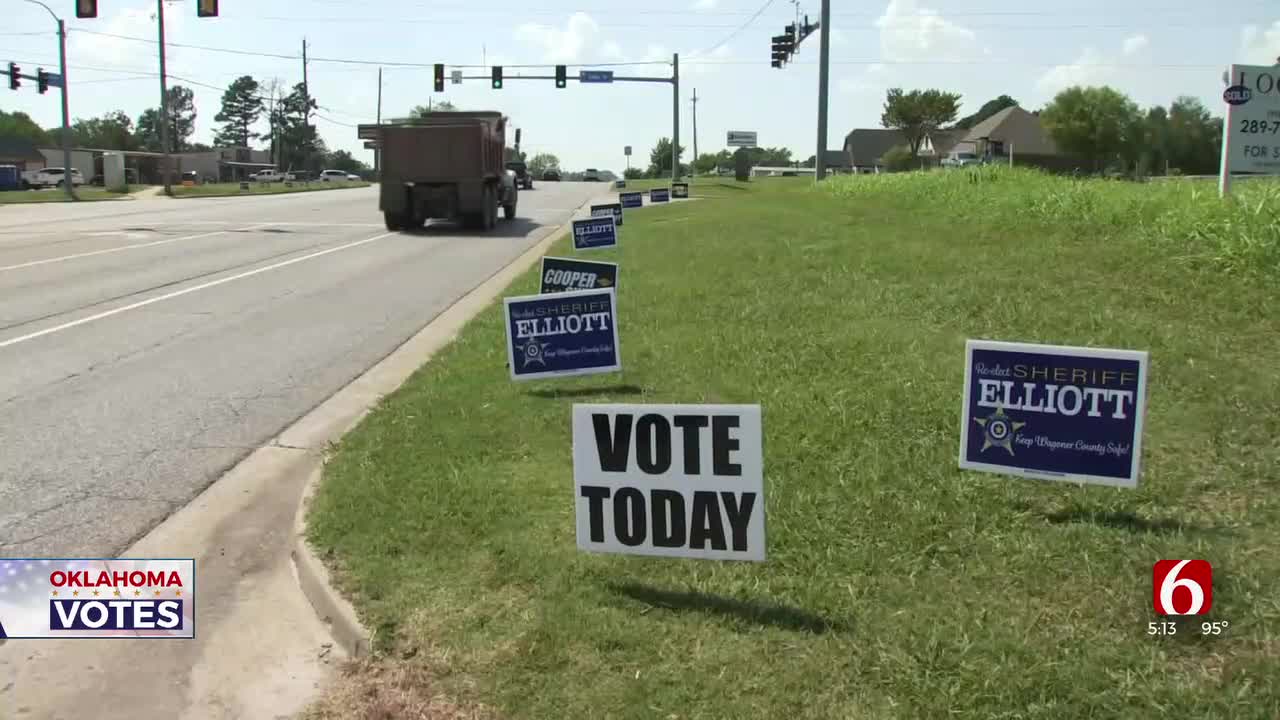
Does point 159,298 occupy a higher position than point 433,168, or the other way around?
point 433,168

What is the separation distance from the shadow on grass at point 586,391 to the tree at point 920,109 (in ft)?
212

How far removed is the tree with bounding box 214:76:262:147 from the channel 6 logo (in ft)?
559

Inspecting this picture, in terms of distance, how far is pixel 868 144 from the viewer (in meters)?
92.4

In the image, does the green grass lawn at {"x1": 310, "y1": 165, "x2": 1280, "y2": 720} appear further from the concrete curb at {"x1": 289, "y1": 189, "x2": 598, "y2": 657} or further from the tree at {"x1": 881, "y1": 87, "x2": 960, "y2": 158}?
the tree at {"x1": 881, "y1": 87, "x2": 960, "y2": 158}

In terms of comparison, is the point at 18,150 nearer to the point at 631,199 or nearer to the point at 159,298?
the point at 631,199

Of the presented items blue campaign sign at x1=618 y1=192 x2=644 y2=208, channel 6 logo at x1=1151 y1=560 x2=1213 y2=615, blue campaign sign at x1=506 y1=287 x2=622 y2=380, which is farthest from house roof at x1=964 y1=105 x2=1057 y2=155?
channel 6 logo at x1=1151 y1=560 x2=1213 y2=615

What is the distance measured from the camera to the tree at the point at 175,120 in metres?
159

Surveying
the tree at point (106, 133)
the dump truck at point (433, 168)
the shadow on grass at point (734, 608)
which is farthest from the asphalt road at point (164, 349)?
the tree at point (106, 133)

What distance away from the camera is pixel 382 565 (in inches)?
191

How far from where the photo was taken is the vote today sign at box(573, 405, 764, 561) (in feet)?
14.3

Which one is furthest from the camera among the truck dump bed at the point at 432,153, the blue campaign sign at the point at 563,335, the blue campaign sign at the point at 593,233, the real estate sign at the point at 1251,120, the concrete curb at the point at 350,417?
the truck dump bed at the point at 432,153

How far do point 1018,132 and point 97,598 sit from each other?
7058cm

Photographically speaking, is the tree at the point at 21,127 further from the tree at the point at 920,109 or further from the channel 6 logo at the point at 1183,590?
the channel 6 logo at the point at 1183,590

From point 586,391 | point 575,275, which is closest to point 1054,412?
point 586,391
